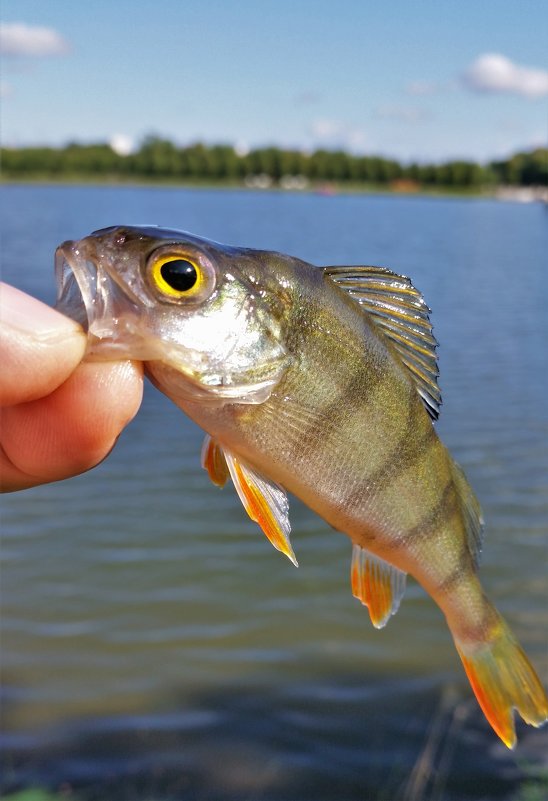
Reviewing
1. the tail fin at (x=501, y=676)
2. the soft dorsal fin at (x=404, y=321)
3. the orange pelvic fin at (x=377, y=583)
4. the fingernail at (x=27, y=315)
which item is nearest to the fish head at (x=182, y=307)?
the fingernail at (x=27, y=315)

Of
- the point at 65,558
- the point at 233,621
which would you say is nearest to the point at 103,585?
the point at 65,558

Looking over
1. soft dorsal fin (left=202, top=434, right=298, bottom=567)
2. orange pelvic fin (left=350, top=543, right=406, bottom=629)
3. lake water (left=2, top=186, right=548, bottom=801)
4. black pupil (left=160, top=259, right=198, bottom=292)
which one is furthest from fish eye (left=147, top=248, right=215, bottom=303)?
lake water (left=2, top=186, right=548, bottom=801)

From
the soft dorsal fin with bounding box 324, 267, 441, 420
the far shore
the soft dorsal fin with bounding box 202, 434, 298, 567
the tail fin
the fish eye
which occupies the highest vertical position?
the fish eye

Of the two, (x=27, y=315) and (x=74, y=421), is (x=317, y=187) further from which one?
(x=27, y=315)


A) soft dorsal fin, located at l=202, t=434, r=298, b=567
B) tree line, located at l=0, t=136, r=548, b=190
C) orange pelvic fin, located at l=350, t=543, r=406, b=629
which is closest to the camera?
soft dorsal fin, located at l=202, t=434, r=298, b=567

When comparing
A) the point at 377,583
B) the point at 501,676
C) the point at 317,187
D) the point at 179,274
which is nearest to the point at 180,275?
the point at 179,274

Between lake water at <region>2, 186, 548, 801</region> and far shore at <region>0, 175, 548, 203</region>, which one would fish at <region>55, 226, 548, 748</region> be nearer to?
lake water at <region>2, 186, 548, 801</region>

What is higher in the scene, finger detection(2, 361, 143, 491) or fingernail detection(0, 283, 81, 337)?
fingernail detection(0, 283, 81, 337)

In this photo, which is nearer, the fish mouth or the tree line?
the fish mouth
